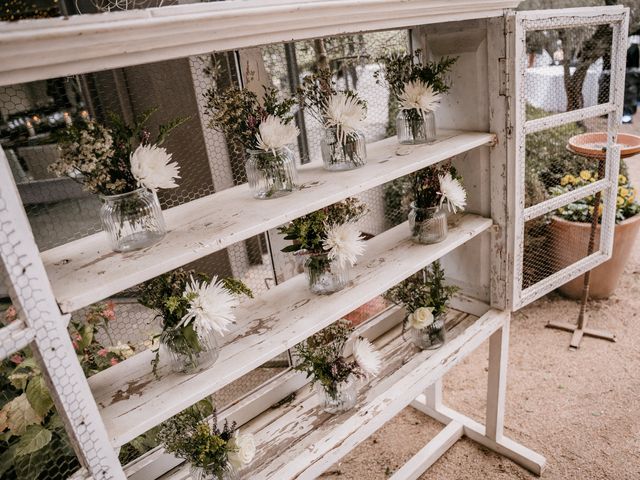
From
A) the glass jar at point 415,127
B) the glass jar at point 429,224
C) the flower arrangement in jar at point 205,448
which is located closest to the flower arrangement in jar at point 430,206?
the glass jar at point 429,224

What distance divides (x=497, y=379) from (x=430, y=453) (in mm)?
458

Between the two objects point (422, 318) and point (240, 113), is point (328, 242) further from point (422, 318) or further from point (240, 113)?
point (422, 318)

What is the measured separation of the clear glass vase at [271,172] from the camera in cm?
118

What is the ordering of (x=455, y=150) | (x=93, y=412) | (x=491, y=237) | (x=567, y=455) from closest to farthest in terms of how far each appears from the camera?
(x=93, y=412) → (x=455, y=150) → (x=491, y=237) → (x=567, y=455)

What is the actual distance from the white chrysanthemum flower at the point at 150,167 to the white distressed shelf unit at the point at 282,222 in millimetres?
135

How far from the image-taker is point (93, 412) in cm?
88

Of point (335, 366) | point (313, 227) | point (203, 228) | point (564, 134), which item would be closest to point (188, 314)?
point (203, 228)

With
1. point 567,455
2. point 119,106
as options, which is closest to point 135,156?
point 119,106

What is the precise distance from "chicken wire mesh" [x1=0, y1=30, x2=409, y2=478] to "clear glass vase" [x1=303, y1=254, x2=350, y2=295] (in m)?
0.21

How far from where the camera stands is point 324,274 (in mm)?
1359

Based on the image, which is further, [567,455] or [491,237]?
[567,455]

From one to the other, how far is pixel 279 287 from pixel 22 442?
2.47 ft

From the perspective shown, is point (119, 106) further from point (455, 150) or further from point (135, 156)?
point (455, 150)

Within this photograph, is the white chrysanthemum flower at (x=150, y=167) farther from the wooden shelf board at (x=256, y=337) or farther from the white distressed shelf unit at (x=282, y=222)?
the wooden shelf board at (x=256, y=337)
